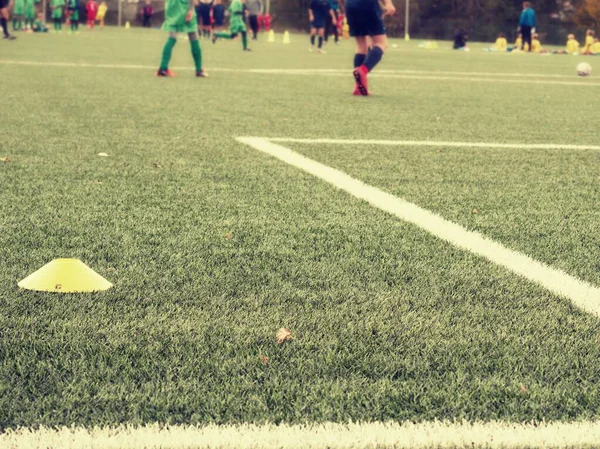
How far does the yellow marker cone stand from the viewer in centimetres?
281

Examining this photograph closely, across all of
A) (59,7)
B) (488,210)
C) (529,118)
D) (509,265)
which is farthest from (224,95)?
(59,7)

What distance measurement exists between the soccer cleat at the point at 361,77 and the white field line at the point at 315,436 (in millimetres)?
8805

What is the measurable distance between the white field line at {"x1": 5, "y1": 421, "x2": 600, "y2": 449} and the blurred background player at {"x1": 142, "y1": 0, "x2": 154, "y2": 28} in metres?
60.9

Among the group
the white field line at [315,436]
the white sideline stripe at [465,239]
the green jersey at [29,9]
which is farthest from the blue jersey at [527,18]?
the white field line at [315,436]

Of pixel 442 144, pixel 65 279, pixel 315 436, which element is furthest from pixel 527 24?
pixel 315 436

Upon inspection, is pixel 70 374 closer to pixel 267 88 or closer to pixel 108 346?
pixel 108 346

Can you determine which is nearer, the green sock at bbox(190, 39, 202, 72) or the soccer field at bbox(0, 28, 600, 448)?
the soccer field at bbox(0, 28, 600, 448)

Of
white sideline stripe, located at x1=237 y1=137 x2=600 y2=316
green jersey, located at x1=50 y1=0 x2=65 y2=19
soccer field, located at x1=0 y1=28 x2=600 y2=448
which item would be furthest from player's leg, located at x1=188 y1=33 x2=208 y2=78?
green jersey, located at x1=50 y1=0 x2=65 y2=19

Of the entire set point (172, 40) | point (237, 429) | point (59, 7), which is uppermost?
point (59, 7)

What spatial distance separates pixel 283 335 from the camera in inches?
98.7

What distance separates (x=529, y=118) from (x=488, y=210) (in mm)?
4972

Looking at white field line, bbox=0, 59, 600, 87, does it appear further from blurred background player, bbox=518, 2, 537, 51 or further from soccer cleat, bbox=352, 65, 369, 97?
blurred background player, bbox=518, 2, 537, 51

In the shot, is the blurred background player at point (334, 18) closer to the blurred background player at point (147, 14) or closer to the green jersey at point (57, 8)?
the green jersey at point (57, 8)

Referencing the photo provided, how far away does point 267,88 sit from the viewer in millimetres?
12156
